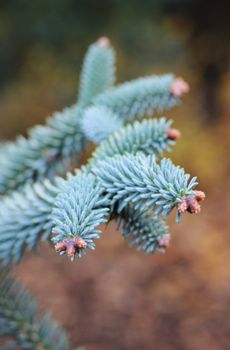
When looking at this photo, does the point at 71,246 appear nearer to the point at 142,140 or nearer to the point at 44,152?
the point at 142,140

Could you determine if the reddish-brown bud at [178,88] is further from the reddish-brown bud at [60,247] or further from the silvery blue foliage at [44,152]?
the reddish-brown bud at [60,247]

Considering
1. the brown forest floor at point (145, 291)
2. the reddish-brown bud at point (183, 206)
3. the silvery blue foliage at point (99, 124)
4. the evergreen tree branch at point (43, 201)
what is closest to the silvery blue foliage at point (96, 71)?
the silvery blue foliage at point (99, 124)

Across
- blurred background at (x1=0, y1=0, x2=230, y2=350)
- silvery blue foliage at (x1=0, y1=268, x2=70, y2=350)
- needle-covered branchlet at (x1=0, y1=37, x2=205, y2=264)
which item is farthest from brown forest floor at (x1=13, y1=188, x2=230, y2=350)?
needle-covered branchlet at (x1=0, y1=37, x2=205, y2=264)

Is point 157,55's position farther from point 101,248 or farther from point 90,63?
point 90,63

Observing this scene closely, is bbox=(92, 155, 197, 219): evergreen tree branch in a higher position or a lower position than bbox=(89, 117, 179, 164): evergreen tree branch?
lower

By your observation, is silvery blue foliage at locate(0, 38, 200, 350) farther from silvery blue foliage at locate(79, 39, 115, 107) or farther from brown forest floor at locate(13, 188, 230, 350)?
brown forest floor at locate(13, 188, 230, 350)

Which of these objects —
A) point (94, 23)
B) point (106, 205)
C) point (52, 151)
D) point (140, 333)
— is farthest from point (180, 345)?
point (94, 23)
